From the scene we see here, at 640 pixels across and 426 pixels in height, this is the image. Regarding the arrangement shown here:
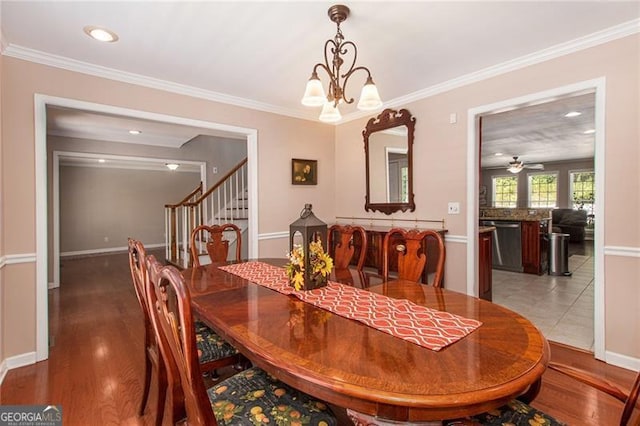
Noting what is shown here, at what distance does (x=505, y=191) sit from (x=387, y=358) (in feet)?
37.3

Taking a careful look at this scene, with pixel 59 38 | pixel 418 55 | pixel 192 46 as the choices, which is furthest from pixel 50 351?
pixel 418 55

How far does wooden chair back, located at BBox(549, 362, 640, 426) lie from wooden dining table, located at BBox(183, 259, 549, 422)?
0.14 metres

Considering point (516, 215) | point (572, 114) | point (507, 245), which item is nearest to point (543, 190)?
point (516, 215)

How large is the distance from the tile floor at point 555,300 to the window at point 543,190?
193 inches

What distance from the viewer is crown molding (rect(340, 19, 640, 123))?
2156 millimetres

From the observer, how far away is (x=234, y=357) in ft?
5.48

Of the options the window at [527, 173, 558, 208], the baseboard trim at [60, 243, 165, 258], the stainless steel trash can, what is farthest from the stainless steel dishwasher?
the baseboard trim at [60, 243, 165, 258]

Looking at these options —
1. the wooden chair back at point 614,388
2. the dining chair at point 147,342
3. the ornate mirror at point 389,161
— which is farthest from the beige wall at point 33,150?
the wooden chair back at point 614,388

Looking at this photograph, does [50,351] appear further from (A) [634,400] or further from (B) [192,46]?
(A) [634,400]

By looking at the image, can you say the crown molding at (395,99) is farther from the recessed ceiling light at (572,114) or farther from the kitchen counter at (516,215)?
the kitchen counter at (516,215)

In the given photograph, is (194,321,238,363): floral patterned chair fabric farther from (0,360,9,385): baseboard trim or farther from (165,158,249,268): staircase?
(165,158,249,268): staircase

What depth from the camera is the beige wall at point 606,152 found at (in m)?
2.16

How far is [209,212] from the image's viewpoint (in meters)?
5.95

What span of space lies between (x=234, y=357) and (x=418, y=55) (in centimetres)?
255
